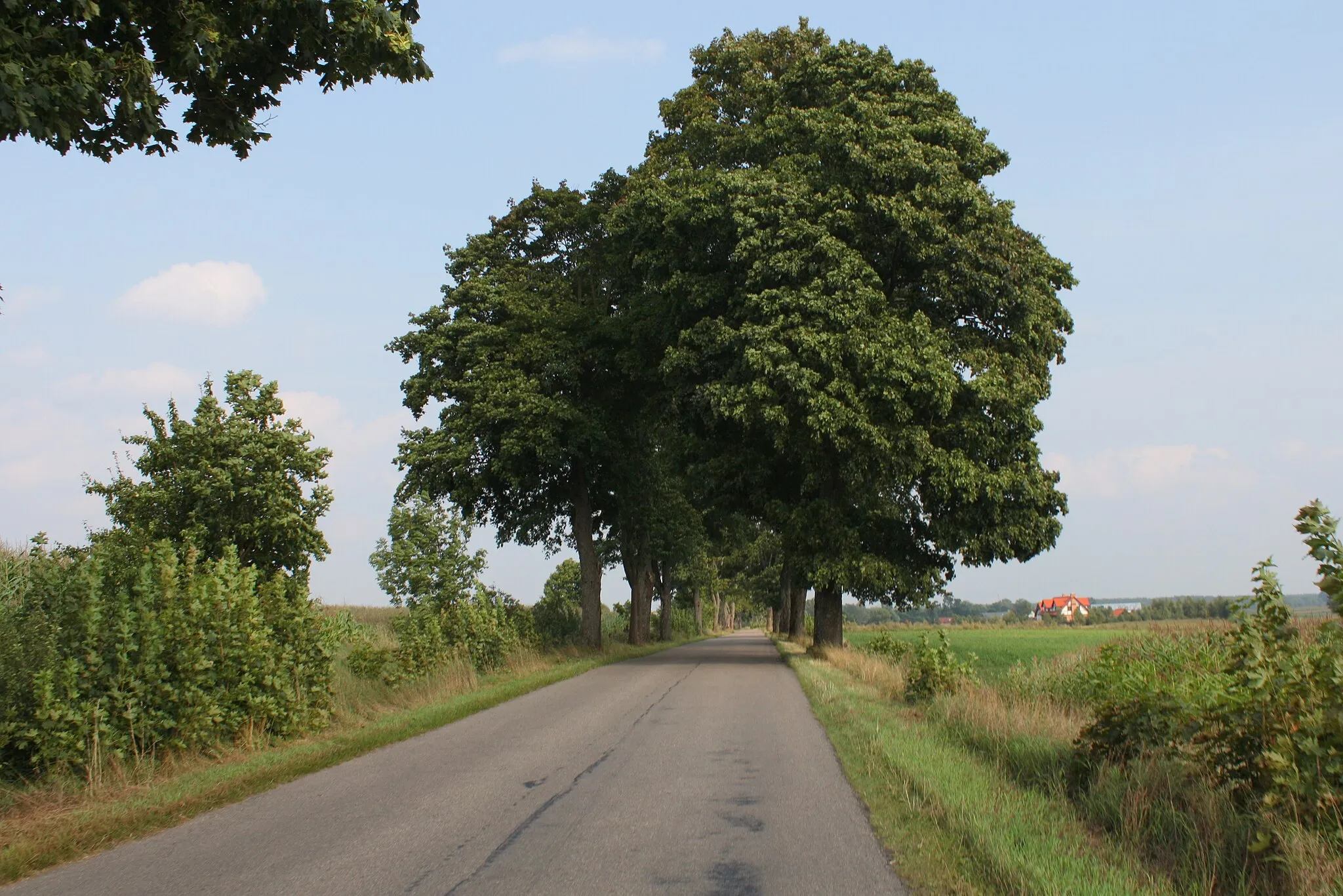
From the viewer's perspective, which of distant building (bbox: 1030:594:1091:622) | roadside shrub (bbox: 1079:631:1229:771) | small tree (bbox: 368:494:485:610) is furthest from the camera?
distant building (bbox: 1030:594:1091:622)

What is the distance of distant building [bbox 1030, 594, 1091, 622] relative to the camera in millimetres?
130625

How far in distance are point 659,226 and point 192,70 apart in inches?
735

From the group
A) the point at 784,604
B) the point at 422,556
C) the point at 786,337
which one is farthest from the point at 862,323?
the point at 422,556

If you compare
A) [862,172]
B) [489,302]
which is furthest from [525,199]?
[862,172]

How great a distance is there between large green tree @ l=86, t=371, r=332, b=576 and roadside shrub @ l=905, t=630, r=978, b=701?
9485mm

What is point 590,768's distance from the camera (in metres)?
9.41

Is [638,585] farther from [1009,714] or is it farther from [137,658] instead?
[137,658]

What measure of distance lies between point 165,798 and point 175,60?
6227 mm

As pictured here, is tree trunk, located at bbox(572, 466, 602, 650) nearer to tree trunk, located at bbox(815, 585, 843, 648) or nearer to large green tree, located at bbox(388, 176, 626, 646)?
large green tree, located at bbox(388, 176, 626, 646)

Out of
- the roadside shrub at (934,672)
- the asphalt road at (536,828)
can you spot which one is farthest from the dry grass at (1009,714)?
the asphalt road at (536,828)

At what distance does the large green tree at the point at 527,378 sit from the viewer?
2805cm

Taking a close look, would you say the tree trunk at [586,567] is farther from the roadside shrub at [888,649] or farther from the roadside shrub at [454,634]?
the roadside shrub at [888,649]

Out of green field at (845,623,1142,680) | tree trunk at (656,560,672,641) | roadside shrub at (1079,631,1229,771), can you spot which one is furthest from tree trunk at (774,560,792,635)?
roadside shrub at (1079,631,1229,771)

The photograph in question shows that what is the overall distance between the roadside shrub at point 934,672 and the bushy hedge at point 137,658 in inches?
347
